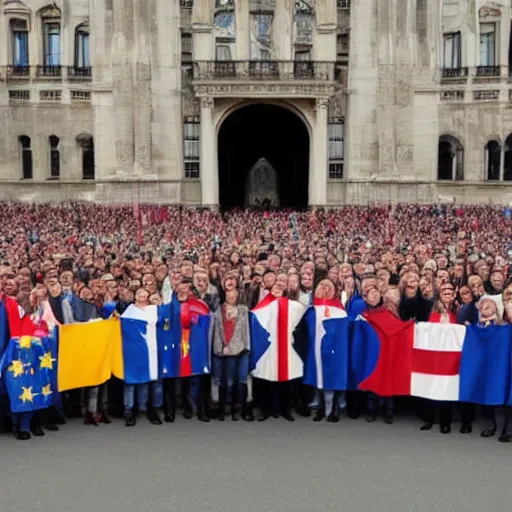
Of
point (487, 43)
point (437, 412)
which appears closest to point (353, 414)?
point (437, 412)

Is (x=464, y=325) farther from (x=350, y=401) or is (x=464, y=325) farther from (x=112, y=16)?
(x=112, y=16)

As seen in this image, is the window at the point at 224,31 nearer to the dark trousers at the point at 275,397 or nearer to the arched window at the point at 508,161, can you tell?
the arched window at the point at 508,161

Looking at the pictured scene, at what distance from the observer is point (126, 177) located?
35781mm

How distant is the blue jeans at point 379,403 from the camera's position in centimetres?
1005

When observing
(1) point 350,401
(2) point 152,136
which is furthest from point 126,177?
(1) point 350,401

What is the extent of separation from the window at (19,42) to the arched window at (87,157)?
219 inches

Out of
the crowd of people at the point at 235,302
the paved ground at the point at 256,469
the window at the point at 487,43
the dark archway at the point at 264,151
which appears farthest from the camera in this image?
the dark archway at the point at 264,151

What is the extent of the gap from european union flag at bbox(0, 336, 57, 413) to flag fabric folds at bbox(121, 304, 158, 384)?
107 centimetres

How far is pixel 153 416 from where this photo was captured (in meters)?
10.1

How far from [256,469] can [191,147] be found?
3004 centimetres

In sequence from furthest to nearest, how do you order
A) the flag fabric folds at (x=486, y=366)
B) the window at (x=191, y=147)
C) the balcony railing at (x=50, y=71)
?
the balcony railing at (x=50, y=71) → the window at (x=191, y=147) → the flag fabric folds at (x=486, y=366)

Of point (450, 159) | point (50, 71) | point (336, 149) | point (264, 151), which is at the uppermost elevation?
point (50, 71)

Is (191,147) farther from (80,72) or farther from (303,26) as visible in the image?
(303,26)

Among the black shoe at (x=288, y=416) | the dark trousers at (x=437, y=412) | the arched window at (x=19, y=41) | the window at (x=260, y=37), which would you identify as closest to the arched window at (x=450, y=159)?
the window at (x=260, y=37)
